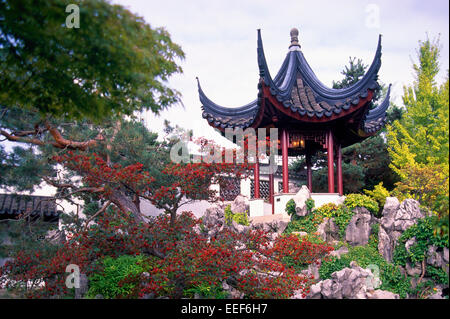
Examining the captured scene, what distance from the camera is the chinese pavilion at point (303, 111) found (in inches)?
379

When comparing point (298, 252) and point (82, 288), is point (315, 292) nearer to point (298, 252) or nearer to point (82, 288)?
point (298, 252)

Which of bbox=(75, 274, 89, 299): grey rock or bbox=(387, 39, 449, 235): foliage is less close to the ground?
bbox=(387, 39, 449, 235): foliage

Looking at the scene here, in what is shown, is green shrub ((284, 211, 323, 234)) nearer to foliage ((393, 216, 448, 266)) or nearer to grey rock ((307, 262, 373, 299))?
foliage ((393, 216, 448, 266))

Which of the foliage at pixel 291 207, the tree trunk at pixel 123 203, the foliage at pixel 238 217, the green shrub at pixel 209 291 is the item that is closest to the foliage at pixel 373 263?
the foliage at pixel 291 207

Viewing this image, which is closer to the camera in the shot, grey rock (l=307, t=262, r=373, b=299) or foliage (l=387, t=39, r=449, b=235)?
grey rock (l=307, t=262, r=373, b=299)

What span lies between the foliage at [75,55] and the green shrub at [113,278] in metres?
3.07

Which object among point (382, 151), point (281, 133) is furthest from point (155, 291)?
point (382, 151)

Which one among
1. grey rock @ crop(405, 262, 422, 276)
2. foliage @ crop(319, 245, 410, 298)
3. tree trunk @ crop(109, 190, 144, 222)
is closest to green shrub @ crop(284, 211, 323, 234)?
foliage @ crop(319, 245, 410, 298)

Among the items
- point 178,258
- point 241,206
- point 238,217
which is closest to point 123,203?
point 178,258

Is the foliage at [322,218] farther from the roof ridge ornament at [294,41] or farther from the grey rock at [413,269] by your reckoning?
the roof ridge ornament at [294,41]

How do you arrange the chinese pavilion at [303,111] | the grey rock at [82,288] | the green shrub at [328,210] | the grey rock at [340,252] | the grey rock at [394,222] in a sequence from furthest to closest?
1. the chinese pavilion at [303,111]
2. the green shrub at [328,210]
3. the grey rock at [340,252]
4. the grey rock at [394,222]
5. the grey rock at [82,288]

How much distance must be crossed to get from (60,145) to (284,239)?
5.01 meters

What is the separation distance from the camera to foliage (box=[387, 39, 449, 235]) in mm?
11453

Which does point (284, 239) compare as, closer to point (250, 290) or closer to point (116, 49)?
point (250, 290)
